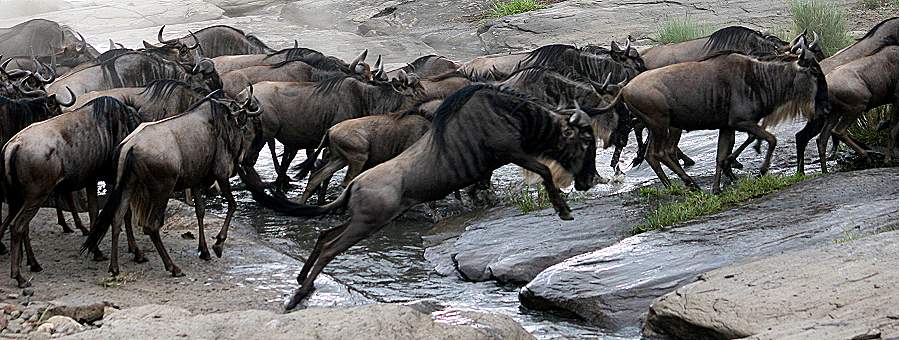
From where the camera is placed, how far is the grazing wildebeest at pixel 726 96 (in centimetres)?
991

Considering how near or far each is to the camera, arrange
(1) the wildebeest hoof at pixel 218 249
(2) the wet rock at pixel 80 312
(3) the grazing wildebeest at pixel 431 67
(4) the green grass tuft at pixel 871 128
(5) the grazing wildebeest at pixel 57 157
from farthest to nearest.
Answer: (3) the grazing wildebeest at pixel 431 67 → (4) the green grass tuft at pixel 871 128 → (1) the wildebeest hoof at pixel 218 249 → (5) the grazing wildebeest at pixel 57 157 → (2) the wet rock at pixel 80 312

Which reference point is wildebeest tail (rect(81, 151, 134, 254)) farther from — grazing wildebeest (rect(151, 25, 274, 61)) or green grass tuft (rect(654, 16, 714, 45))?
green grass tuft (rect(654, 16, 714, 45))

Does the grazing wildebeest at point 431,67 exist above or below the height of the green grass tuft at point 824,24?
above

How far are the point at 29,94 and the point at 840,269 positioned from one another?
20.2 ft

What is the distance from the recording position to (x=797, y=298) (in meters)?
6.16

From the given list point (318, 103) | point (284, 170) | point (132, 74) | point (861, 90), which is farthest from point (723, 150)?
point (132, 74)

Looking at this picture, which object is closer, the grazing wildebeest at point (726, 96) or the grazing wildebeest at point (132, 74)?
the grazing wildebeest at point (726, 96)

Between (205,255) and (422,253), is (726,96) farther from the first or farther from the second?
(205,255)

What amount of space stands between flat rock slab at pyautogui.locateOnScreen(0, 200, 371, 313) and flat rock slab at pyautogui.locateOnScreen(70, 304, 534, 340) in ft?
4.34

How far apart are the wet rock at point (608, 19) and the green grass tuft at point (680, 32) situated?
77 centimetres

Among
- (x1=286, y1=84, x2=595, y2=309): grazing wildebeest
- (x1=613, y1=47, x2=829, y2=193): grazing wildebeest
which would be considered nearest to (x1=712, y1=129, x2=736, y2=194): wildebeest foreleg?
(x1=613, y1=47, x2=829, y2=193): grazing wildebeest

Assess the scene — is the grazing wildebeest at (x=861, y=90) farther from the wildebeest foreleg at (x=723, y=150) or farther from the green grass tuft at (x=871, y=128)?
the wildebeest foreleg at (x=723, y=150)

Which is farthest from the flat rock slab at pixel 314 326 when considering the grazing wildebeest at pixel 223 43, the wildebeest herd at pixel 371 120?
the grazing wildebeest at pixel 223 43

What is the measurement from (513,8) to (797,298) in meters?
18.1
